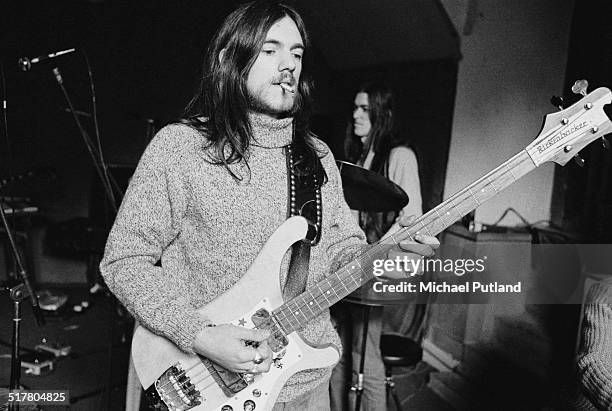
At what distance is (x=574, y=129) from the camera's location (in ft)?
A: 4.51

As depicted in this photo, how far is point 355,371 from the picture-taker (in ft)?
8.14

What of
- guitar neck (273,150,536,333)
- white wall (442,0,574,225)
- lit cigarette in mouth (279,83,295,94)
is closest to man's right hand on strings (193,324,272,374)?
guitar neck (273,150,536,333)

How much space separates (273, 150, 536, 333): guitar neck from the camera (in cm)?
137

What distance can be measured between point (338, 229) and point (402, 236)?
7.2 inches

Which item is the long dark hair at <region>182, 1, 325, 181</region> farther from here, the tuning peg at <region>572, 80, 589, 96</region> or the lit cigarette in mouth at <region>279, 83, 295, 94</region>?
the tuning peg at <region>572, 80, 589, 96</region>

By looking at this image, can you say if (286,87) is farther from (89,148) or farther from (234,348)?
(89,148)

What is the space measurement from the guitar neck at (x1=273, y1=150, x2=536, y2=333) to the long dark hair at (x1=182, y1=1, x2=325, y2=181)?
242mm

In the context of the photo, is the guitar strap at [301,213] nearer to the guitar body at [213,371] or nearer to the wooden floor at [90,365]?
the guitar body at [213,371]

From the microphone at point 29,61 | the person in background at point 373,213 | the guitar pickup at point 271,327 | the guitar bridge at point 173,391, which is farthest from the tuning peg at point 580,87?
the microphone at point 29,61

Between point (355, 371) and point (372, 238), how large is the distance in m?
0.58

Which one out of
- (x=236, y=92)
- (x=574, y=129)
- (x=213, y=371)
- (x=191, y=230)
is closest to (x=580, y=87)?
(x=574, y=129)

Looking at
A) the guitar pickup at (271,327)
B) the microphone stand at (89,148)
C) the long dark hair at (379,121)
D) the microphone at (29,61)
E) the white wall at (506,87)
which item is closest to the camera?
the guitar pickup at (271,327)

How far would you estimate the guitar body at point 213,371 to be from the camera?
1.31 metres

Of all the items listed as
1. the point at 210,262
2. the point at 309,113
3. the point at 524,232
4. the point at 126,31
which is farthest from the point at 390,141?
the point at 126,31
